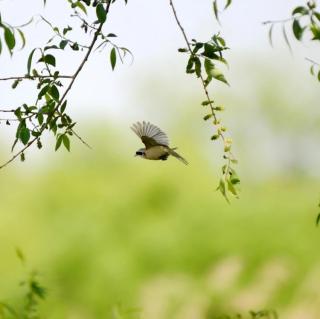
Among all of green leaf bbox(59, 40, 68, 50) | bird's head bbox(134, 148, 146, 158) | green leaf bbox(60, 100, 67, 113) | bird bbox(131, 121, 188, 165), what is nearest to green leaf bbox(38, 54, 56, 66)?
green leaf bbox(59, 40, 68, 50)

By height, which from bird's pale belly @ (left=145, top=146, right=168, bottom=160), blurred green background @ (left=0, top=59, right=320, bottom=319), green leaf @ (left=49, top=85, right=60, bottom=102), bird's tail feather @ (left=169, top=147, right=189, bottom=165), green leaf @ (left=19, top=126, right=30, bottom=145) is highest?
blurred green background @ (left=0, top=59, right=320, bottom=319)

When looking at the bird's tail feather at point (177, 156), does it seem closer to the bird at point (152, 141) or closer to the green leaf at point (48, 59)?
the bird at point (152, 141)

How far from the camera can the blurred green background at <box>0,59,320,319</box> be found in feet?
52.5

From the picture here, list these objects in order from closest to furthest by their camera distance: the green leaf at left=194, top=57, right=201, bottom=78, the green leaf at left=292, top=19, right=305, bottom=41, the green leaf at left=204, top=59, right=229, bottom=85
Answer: the green leaf at left=292, top=19, right=305, bottom=41 → the green leaf at left=204, top=59, right=229, bottom=85 → the green leaf at left=194, top=57, right=201, bottom=78

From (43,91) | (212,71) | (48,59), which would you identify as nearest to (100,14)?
(48,59)

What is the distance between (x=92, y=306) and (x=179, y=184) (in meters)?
5.57

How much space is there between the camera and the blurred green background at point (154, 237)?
52.5ft

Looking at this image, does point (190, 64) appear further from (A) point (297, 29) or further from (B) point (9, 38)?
(B) point (9, 38)

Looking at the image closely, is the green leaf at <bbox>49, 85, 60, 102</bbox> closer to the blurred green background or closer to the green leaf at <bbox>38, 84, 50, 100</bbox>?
the green leaf at <bbox>38, 84, 50, 100</bbox>

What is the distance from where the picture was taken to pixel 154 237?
18766mm

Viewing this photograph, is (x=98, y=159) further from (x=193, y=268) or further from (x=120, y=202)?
(x=193, y=268)

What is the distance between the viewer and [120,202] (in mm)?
20641

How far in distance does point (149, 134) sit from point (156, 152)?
15 centimetres

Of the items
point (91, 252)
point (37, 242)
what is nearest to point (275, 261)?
point (91, 252)
